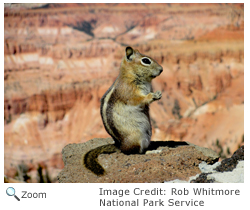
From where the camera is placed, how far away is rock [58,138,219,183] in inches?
332

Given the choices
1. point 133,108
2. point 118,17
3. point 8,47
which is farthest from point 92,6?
point 133,108

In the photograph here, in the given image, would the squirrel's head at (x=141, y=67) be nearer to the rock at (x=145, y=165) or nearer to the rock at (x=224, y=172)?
the rock at (x=145, y=165)

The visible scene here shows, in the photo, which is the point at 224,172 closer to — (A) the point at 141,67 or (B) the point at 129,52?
(A) the point at 141,67

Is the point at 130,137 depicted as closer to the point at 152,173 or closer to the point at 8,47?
the point at 152,173

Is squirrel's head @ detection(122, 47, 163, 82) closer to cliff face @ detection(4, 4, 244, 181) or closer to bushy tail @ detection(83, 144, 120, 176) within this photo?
bushy tail @ detection(83, 144, 120, 176)

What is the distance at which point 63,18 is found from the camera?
73.8 m

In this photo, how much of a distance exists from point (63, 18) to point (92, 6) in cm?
821

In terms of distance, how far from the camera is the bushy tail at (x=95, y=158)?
9.12m

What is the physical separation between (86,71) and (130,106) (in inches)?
2103

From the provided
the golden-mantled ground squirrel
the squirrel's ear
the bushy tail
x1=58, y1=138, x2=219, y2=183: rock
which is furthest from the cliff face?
the squirrel's ear

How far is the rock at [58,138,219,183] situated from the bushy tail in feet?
0.39

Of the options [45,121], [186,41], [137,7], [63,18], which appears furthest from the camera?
[137,7]

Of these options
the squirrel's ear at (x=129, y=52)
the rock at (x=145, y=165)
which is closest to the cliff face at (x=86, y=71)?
the rock at (x=145, y=165)

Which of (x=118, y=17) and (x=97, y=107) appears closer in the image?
(x=97, y=107)
